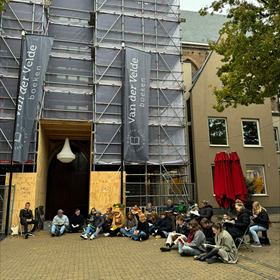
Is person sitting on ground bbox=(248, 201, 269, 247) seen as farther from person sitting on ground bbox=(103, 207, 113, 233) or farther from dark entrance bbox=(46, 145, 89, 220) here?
dark entrance bbox=(46, 145, 89, 220)

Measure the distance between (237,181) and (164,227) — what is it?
349cm

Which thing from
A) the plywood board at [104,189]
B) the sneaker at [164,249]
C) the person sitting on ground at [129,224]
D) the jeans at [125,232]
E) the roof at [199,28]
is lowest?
the sneaker at [164,249]

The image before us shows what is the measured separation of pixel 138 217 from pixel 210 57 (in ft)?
44.9

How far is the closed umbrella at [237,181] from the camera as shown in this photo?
432 inches

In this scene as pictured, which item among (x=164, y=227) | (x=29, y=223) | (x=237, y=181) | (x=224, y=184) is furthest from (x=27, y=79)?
(x=237, y=181)

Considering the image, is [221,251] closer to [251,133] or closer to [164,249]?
[164,249]

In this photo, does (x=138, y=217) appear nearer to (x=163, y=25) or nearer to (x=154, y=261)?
(x=154, y=261)

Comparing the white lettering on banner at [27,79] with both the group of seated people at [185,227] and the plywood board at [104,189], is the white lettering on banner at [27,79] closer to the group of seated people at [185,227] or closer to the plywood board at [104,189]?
the plywood board at [104,189]

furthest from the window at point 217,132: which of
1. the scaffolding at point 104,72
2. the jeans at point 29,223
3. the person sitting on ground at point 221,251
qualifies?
the jeans at point 29,223

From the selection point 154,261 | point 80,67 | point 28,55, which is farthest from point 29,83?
point 154,261

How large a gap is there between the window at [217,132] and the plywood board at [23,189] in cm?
1132

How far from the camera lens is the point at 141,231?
9.87m

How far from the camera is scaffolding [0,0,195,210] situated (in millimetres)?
13977

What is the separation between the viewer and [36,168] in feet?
42.5
